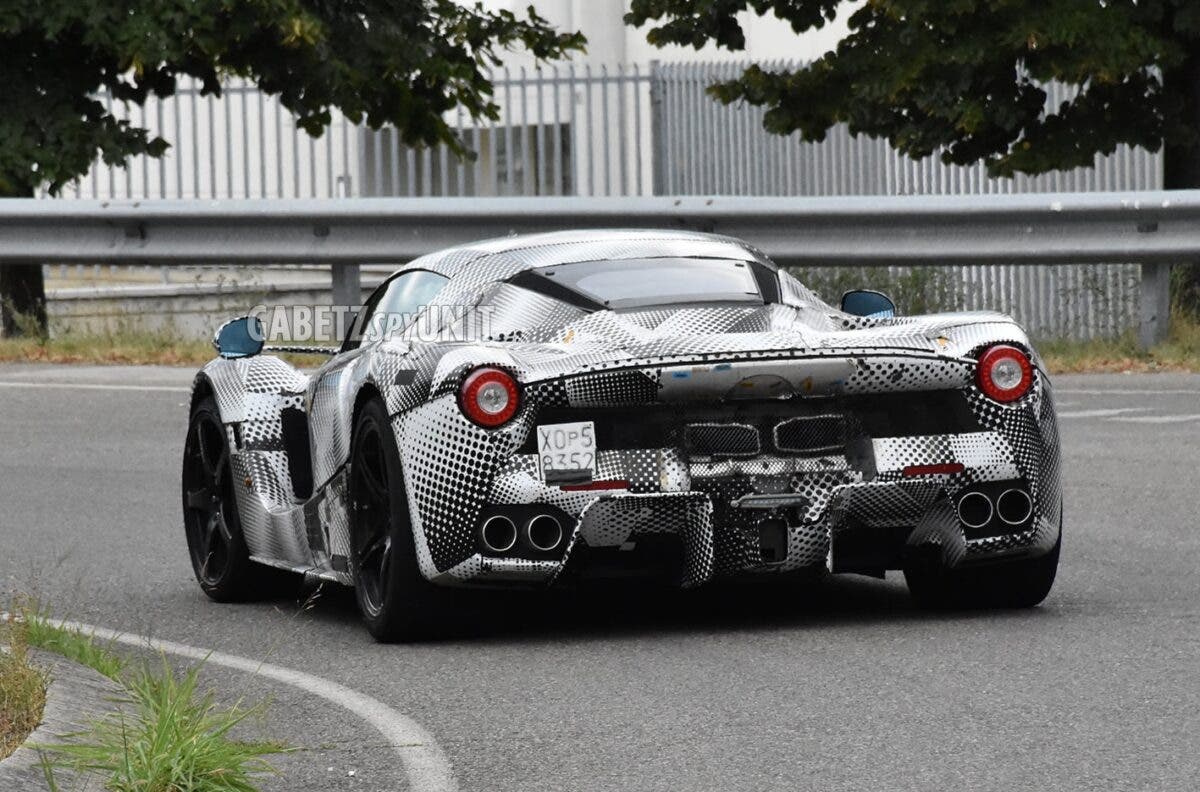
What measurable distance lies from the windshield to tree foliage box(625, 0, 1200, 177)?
11.8m

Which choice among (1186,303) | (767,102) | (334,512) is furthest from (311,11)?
(334,512)

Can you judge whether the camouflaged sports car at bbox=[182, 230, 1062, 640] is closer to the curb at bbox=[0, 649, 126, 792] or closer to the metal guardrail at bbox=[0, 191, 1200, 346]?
the curb at bbox=[0, 649, 126, 792]

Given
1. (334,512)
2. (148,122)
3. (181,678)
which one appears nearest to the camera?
(181,678)

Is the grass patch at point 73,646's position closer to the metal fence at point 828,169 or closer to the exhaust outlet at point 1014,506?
the exhaust outlet at point 1014,506

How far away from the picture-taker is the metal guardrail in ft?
53.0

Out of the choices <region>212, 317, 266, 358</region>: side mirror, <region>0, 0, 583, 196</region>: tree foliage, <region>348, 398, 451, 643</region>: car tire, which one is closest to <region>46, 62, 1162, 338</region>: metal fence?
<region>0, 0, 583, 196</region>: tree foliage

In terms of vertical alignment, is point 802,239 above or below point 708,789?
above

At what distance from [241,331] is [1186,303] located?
10.4m

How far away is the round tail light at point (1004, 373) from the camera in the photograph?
736 cm

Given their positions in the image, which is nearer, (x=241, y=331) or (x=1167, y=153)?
(x=241, y=331)

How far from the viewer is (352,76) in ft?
70.2

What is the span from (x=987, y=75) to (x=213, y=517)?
12599 millimetres

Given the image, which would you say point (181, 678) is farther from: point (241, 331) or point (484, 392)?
point (241, 331)

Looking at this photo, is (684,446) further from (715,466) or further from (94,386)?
(94,386)
